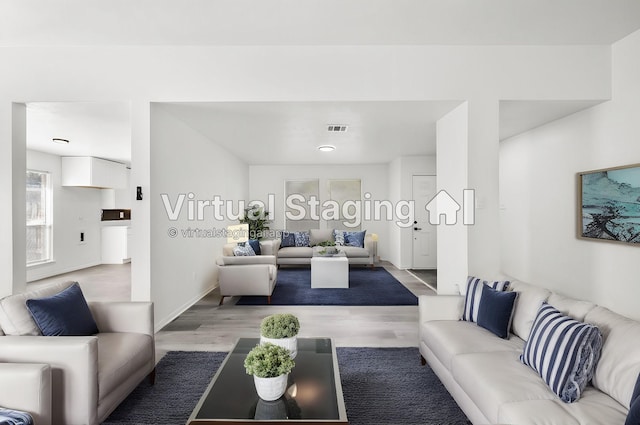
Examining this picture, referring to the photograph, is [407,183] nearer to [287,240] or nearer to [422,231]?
[422,231]

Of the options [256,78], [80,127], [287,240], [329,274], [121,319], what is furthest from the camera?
[287,240]

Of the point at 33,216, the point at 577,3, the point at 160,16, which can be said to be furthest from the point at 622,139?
the point at 33,216

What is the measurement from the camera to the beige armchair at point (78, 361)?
171cm

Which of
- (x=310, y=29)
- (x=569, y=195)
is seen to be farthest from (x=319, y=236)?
(x=310, y=29)

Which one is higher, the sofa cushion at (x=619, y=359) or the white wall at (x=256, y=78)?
the white wall at (x=256, y=78)

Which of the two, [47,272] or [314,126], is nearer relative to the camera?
[314,126]

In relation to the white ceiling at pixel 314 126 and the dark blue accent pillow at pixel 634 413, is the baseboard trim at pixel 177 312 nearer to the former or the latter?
the white ceiling at pixel 314 126

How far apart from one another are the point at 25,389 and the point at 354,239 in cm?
619

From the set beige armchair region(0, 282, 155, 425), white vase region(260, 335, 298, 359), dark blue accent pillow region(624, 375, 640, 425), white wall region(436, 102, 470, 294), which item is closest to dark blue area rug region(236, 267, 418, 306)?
white wall region(436, 102, 470, 294)

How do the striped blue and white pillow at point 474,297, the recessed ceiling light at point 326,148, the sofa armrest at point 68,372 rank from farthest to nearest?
1. the recessed ceiling light at point 326,148
2. the striped blue and white pillow at point 474,297
3. the sofa armrest at point 68,372

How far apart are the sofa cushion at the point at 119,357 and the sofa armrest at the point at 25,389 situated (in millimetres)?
277

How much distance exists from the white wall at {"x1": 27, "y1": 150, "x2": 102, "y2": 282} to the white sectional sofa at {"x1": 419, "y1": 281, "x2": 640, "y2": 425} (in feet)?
24.3

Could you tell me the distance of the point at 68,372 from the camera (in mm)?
1714

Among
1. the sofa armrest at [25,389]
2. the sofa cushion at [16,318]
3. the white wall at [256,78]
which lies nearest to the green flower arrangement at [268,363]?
the sofa armrest at [25,389]
